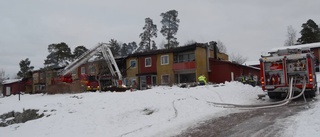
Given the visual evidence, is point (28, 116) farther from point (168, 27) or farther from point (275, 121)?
point (168, 27)

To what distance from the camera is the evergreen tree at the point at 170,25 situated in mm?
65062

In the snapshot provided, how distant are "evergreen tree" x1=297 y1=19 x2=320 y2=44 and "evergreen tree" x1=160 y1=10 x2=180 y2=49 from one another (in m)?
28.7

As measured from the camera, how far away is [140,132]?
399 inches

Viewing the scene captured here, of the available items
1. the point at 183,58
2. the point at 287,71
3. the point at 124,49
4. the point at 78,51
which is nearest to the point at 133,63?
the point at 183,58

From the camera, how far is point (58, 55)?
6919 centimetres

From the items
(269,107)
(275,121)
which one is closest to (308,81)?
(269,107)

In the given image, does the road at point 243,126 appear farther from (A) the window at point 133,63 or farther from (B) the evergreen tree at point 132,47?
(B) the evergreen tree at point 132,47

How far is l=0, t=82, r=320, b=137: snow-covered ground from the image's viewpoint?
10.4 m

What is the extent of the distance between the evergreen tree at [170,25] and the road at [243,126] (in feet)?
177

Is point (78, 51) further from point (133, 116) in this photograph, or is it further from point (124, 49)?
point (133, 116)

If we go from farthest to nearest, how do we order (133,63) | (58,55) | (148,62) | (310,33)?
(58,55), (310,33), (133,63), (148,62)

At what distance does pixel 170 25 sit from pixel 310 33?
31.4 m

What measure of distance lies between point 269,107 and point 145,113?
6030 millimetres

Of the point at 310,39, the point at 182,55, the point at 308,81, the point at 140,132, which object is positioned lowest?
the point at 140,132
